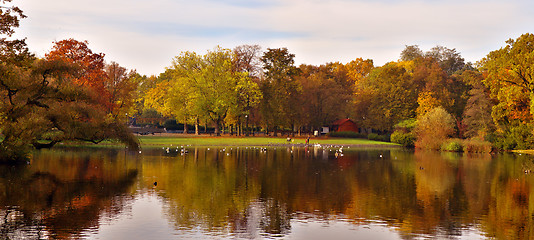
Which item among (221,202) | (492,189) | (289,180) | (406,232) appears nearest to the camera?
(406,232)

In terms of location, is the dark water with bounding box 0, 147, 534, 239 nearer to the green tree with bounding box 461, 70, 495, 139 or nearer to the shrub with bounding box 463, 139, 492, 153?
the shrub with bounding box 463, 139, 492, 153

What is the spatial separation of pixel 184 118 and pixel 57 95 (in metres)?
59.2

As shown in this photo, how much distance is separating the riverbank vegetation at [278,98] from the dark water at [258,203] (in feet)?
13.8

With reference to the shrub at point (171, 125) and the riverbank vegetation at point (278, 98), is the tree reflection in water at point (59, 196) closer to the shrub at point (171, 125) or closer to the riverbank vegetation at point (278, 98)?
the riverbank vegetation at point (278, 98)

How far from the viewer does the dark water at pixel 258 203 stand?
54.7ft

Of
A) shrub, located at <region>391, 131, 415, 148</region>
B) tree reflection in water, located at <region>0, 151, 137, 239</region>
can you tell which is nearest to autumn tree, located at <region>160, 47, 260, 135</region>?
shrub, located at <region>391, 131, 415, 148</region>

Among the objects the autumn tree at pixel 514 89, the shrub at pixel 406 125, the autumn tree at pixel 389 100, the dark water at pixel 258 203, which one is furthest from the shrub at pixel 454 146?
the dark water at pixel 258 203

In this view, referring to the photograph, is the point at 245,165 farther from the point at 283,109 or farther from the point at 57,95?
the point at 283,109

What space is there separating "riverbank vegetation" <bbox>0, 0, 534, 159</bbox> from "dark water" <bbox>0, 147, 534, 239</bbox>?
421 centimetres

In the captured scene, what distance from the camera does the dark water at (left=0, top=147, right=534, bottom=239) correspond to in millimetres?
16672

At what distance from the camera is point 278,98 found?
302 ft

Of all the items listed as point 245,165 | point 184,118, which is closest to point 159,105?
point 184,118

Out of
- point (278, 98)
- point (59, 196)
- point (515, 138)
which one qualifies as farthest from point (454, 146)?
point (59, 196)

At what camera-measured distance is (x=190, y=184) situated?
1107 inches
